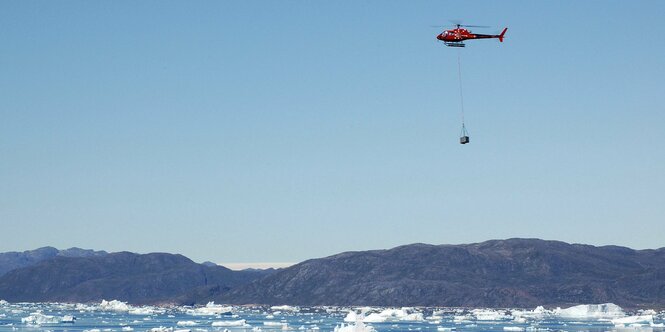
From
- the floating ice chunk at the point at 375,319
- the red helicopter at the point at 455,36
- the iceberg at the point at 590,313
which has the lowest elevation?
the floating ice chunk at the point at 375,319

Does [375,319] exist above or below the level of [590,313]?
below

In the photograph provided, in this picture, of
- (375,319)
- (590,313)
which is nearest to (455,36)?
(375,319)

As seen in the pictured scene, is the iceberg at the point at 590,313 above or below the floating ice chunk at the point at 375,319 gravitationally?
above

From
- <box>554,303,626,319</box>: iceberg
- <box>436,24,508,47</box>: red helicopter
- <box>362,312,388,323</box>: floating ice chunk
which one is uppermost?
<box>436,24,508,47</box>: red helicopter

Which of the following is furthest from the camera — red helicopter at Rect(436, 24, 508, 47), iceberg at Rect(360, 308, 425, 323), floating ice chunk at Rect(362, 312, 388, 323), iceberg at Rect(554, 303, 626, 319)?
iceberg at Rect(554, 303, 626, 319)

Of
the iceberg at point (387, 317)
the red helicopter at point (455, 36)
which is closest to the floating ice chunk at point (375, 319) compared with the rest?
the iceberg at point (387, 317)

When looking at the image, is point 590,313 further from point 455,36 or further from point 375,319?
point 455,36

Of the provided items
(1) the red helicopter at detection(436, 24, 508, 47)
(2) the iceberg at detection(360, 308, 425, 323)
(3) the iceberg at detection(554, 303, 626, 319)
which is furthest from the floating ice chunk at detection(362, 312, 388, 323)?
(1) the red helicopter at detection(436, 24, 508, 47)

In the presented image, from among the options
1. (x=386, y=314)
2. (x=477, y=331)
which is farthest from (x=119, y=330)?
(x=386, y=314)

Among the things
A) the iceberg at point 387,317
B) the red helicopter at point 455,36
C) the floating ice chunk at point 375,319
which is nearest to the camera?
the red helicopter at point 455,36

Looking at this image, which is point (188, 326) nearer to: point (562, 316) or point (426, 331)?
point (426, 331)

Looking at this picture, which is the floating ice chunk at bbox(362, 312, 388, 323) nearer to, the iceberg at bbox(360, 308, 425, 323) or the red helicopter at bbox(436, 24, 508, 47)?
the iceberg at bbox(360, 308, 425, 323)

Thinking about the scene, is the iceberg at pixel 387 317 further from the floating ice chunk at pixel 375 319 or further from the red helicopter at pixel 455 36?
the red helicopter at pixel 455 36

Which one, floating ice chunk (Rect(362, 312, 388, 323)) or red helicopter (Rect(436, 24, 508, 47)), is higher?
red helicopter (Rect(436, 24, 508, 47))
